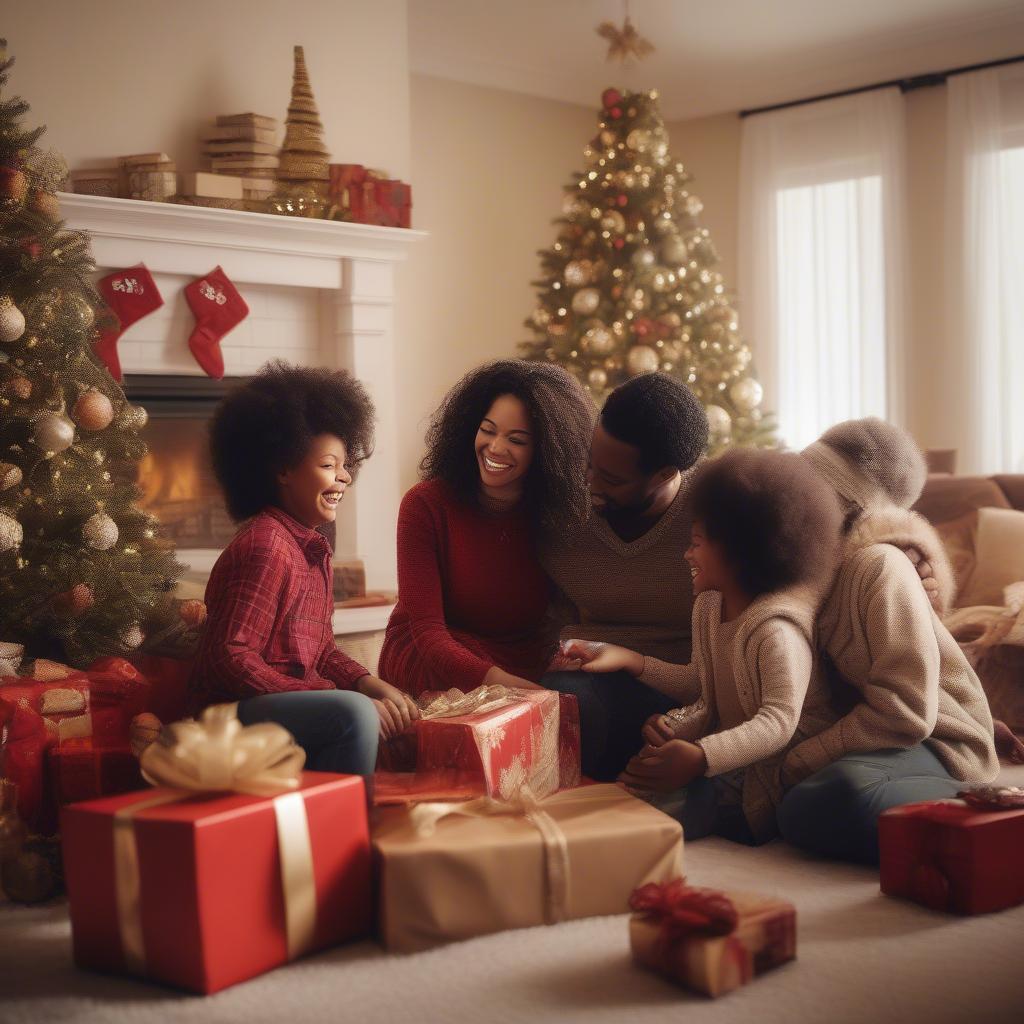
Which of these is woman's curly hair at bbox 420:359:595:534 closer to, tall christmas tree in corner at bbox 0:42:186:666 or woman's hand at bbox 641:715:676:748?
woman's hand at bbox 641:715:676:748

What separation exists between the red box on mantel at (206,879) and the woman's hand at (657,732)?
0.66 metres

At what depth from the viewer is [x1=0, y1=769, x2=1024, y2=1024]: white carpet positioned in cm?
167

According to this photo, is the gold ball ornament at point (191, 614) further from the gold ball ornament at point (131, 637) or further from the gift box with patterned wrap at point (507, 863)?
the gift box with patterned wrap at point (507, 863)

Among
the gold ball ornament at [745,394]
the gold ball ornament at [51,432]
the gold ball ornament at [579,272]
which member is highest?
the gold ball ornament at [579,272]

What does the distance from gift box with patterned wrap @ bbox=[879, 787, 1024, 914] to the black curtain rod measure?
467cm

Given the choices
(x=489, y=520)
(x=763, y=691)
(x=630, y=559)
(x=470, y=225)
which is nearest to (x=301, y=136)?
(x=470, y=225)

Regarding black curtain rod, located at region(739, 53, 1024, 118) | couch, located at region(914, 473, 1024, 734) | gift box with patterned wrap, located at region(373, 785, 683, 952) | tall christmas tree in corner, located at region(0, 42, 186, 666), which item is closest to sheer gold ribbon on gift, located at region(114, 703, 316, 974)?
gift box with patterned wrap, located at region(373, 785, 683, 952)

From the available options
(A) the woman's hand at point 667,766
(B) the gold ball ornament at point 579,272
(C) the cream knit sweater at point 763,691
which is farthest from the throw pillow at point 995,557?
(B) the gold ball ornament at point 579,272

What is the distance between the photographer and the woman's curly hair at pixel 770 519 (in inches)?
88.3

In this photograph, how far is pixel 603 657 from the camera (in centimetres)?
251

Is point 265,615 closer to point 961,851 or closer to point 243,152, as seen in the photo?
point 961,851

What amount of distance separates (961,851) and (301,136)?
3609mm

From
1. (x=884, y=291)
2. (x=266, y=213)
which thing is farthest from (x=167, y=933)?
(x=884, y=291)

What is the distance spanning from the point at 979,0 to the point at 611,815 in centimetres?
471
